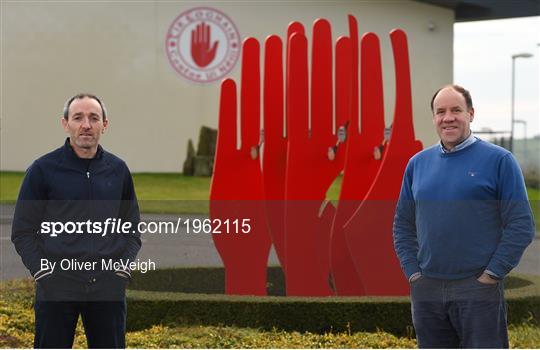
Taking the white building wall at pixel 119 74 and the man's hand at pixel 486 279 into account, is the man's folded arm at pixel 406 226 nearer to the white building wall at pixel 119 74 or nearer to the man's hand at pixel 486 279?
the man's hand at pixel 486 279

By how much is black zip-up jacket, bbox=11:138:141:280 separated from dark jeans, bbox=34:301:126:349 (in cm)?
16

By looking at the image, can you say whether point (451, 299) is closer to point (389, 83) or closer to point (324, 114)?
point (324, 114)

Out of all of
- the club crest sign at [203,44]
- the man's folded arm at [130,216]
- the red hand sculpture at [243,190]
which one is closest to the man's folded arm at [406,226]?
the man's folded arm at [130,216]

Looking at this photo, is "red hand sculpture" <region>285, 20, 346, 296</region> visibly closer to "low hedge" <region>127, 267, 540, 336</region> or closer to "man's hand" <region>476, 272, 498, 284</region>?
"low hedge" <region>127, 267, 540, 336</region>

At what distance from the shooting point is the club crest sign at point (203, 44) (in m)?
21.7

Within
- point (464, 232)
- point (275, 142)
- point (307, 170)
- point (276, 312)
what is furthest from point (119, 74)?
point (464, 232)

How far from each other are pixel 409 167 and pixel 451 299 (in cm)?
61

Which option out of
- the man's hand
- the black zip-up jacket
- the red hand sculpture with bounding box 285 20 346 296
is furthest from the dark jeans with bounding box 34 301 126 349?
the red hand sculpture with bounding box 285 20 346 296

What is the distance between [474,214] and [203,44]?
61.1 ft

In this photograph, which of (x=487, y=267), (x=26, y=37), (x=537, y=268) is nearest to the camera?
(x=487, y=267)

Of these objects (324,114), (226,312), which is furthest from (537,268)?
Answer: (226,312)

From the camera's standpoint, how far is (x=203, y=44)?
70.4 ft

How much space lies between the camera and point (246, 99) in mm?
7125

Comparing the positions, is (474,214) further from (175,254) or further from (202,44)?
(202,44)
